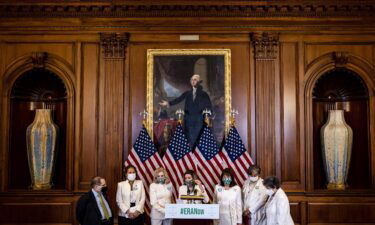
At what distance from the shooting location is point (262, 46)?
10.9m

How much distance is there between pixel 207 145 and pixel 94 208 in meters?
3.39

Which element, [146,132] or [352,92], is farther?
[352,92]

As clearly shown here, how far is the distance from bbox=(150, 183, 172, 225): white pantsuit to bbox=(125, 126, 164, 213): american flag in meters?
1.06

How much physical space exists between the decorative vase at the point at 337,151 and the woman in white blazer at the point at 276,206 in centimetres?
408

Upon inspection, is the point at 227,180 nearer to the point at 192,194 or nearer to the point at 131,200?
the point at 192,194

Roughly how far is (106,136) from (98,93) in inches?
41.7

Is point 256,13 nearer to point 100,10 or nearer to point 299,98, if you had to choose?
point 299,98

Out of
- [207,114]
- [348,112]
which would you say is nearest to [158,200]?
[207,114]

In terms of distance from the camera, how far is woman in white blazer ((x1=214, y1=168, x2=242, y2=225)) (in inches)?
351

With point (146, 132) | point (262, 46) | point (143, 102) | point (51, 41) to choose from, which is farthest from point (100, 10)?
point (262, 46)

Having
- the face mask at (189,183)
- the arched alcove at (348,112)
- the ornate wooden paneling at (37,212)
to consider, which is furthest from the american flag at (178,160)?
Answer: the arched alcove at (348,112)

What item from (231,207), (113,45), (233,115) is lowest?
(231,207)

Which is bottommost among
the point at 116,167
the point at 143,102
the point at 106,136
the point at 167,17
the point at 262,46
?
the point at 116,167

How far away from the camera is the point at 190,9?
10.8 metres
